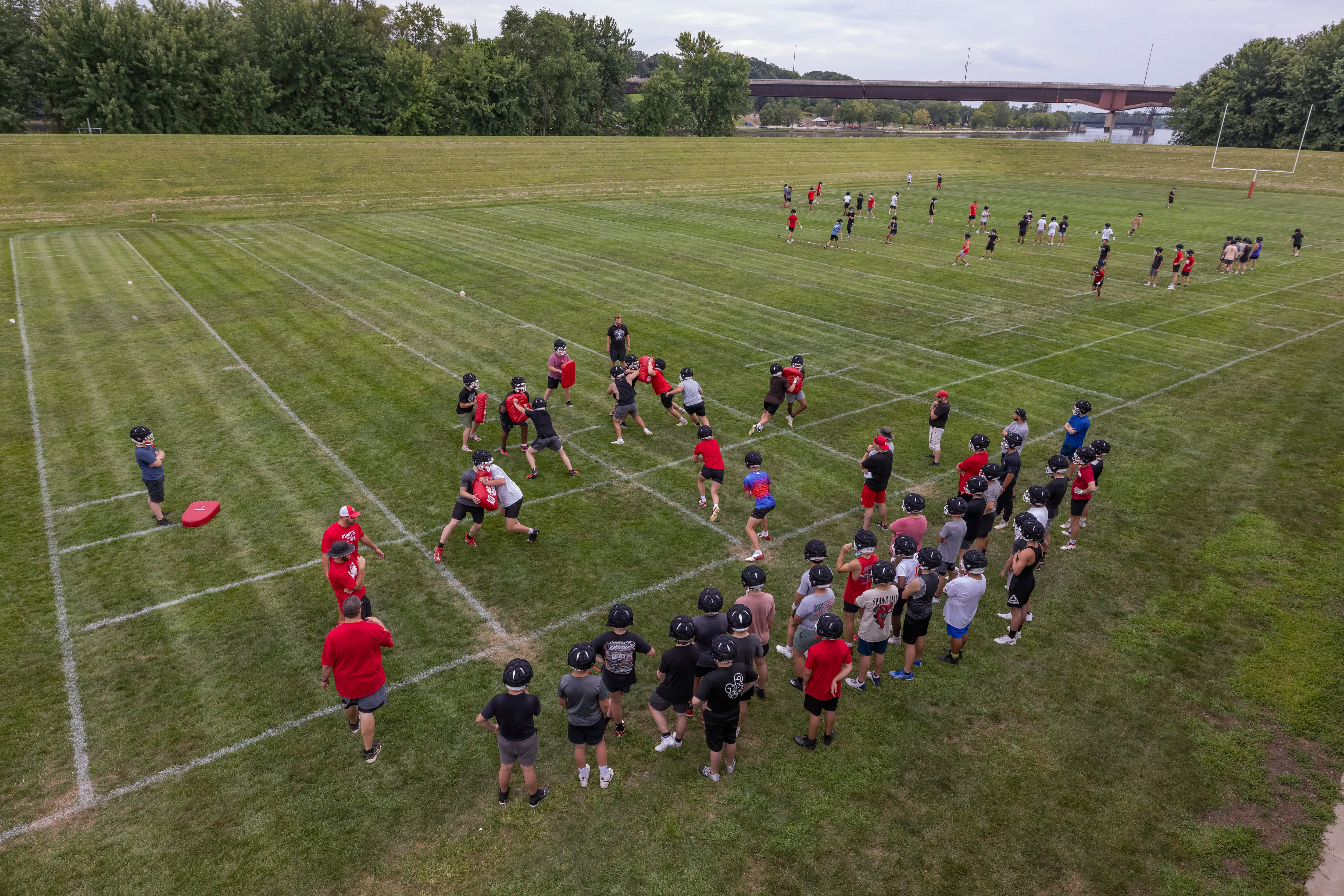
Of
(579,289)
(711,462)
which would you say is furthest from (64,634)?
(579,289)

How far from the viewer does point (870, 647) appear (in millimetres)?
8414

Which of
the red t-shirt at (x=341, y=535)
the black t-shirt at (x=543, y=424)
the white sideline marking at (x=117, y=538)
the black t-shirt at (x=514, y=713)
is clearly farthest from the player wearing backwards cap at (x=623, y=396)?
the black t-shirt at (x=514, y=713)

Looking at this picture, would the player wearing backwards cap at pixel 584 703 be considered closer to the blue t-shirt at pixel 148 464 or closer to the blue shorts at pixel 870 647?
the blue shorts at pixel 870 647

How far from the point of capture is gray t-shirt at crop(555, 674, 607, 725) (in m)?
6.79

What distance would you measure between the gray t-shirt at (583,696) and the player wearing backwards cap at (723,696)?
980 millimetres

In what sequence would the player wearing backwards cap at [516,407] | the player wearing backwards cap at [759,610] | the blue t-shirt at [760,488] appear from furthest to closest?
the player wearing backwards cap at [516,407], the blue t-shirt at [760,488], the player wearing backwards cap at [759,610]

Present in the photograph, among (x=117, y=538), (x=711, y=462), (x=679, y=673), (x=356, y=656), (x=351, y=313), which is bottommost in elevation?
(x=117, y=538)

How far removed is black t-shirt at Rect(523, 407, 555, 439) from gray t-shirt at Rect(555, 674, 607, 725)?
6802 mm

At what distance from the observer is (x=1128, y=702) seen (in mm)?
8422

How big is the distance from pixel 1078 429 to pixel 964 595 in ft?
19.3

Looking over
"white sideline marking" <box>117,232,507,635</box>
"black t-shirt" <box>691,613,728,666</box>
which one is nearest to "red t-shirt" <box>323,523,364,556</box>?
"white sideline marking" <box>117,232,507,635</box>

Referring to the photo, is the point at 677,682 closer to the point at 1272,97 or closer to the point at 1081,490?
the point at 1081,490

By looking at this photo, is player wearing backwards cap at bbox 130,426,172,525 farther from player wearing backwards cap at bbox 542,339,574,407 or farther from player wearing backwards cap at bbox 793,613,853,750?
player wearing backwards cap at bbox 793,613,853,750

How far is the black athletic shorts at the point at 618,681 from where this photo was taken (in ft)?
24.1
